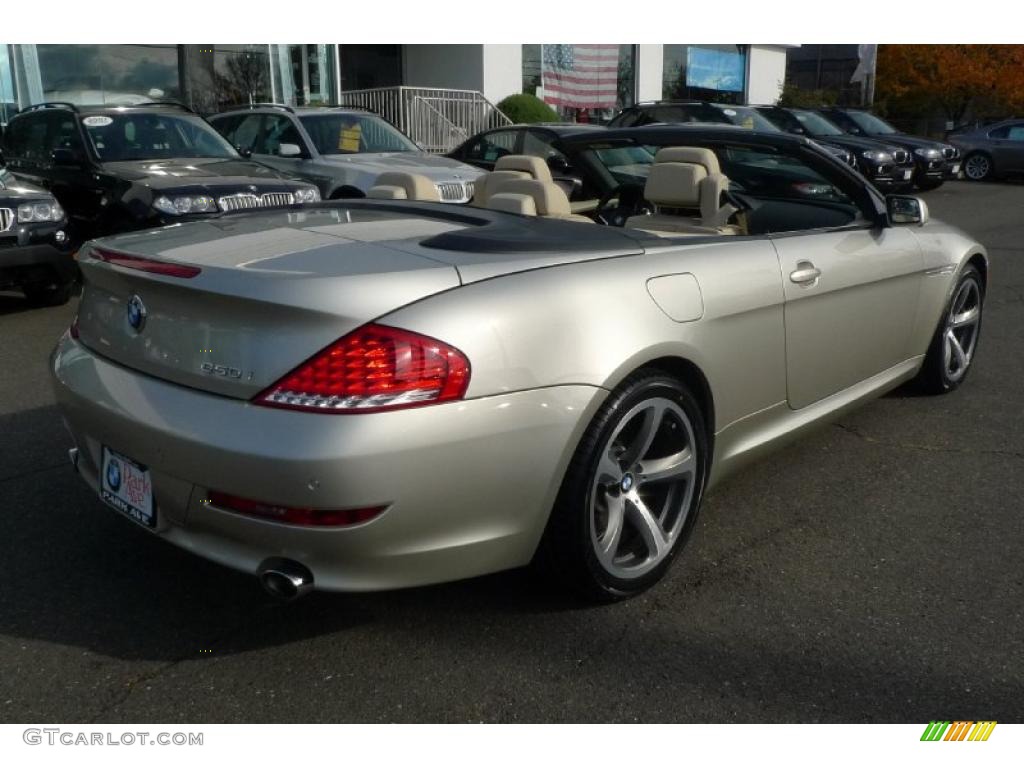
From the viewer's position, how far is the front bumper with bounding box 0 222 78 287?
6961mm

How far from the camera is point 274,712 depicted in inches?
99.4

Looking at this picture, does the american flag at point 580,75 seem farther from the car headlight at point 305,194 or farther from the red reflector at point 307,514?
the red reflector at point 307,514

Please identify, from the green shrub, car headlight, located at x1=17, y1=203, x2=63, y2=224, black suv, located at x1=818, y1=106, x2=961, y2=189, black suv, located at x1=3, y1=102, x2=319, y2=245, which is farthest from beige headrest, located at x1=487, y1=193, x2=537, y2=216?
the green shrub

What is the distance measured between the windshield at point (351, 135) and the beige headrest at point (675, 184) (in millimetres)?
Result: 6237

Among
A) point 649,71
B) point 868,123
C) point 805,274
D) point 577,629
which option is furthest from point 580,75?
point 577,629

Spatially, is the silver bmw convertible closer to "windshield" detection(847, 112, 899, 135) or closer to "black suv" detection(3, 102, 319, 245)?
"black suv" detection(3, 102, 319, 245)

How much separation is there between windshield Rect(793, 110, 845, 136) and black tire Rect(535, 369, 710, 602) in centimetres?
1498

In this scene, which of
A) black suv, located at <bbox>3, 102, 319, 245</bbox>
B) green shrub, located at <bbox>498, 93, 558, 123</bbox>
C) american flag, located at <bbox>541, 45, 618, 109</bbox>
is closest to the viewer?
black suv, located at <bbox>3, 102, 319, 245</bbox>

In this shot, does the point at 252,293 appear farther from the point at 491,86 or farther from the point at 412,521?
the point at 491,86

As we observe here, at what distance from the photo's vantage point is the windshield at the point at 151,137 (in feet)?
28.1

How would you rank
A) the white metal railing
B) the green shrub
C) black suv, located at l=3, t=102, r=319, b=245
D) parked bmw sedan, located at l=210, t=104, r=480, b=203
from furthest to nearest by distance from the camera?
the green shrub
the white metal railing
parked bmw sedan, located at l=210, t=104, r=480, b=203
black suv, located at l=3, t=102, r=319, b=245

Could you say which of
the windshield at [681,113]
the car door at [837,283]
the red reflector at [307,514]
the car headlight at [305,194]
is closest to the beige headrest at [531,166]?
the car door at [837,283]

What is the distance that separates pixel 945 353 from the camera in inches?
198

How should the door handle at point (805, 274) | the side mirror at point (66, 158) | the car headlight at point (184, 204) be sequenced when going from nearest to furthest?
1. the door handle at point (805, 274)
2. the car headlight at point (184, 204)
3. the side mirror at point (66, 158)
